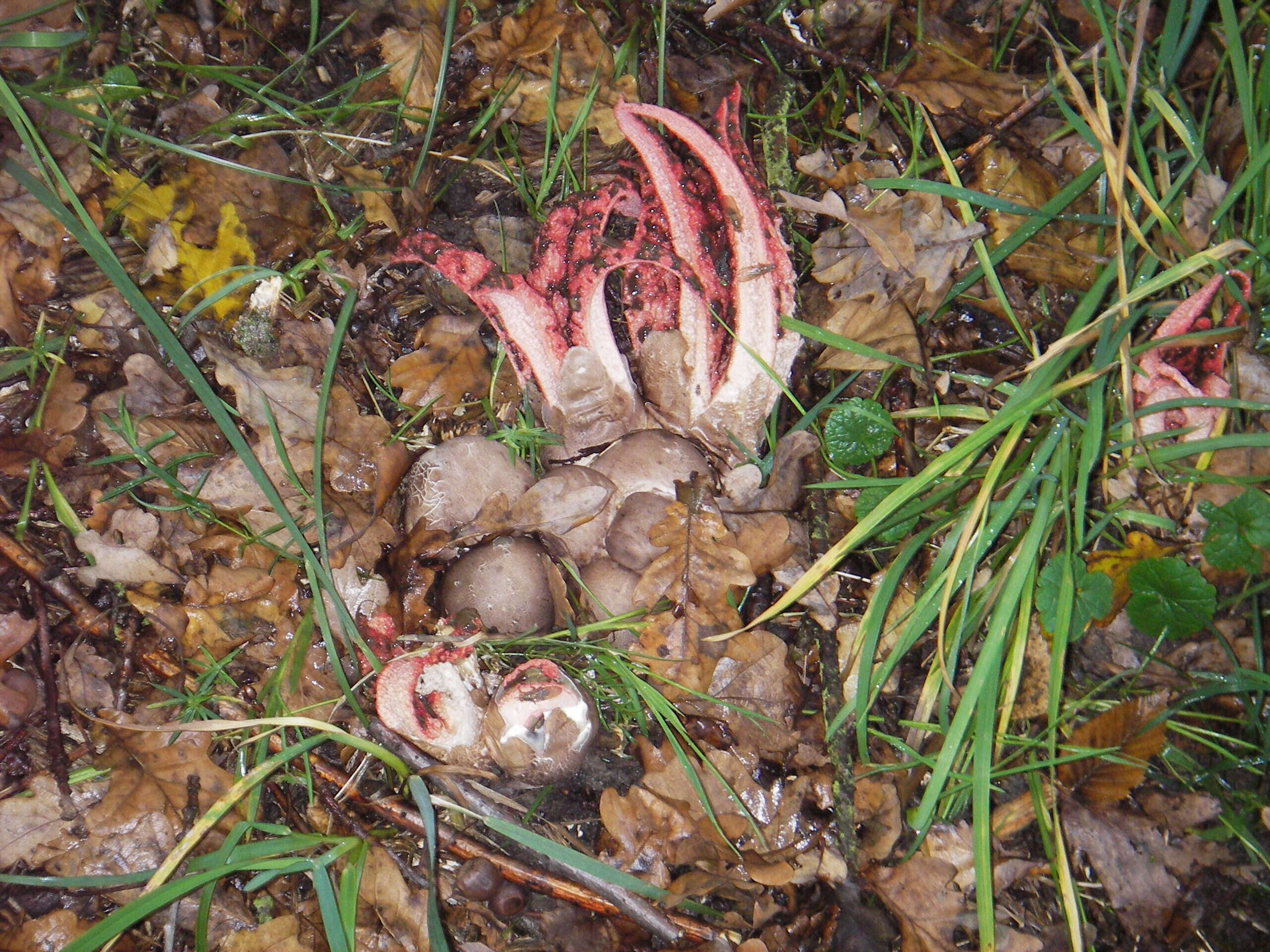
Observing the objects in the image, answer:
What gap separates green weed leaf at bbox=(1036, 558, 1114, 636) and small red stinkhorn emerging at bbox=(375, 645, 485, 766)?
194 centimetres

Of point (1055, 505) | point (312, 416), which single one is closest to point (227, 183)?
point (312, 416)

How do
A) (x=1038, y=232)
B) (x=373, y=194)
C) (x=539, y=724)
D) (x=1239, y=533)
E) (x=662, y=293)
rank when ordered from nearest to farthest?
(x=1239, y=533), (x=539, y=724), (x=662, y=293), (x=1038, y=232), (x=373, y=194)

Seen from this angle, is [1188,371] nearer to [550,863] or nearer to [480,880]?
[550,863]

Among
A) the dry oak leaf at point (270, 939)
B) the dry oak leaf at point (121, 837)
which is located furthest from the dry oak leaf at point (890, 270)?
the dry oak leaf at point (121, 837)

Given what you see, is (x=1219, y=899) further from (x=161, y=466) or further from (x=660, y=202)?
(x=161, y=466)

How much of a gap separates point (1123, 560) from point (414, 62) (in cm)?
319

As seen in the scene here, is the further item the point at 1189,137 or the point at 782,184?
the point at 782,184

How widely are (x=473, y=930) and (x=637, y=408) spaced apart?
1.93 meters

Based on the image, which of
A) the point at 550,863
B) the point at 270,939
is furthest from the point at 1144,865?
the point at 270,939

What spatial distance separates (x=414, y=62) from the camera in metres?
2.89

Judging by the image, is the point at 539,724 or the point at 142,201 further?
the point at 142,201

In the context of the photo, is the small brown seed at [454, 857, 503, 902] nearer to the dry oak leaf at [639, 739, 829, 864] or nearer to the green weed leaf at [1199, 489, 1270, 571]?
the dry oak leaf at [639, 739, 829, 864]

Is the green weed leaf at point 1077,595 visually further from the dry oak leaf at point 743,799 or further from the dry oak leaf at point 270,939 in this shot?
the dry oak leaf at point 270,939

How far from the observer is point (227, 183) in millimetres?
2852
